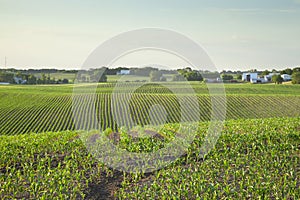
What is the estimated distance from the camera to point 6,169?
1051cm

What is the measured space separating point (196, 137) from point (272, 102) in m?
34.2

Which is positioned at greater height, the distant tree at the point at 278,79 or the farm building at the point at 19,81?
the distant tree at the point at 278,79

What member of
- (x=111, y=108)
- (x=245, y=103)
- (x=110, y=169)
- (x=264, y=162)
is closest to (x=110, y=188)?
(x=110, y=169)

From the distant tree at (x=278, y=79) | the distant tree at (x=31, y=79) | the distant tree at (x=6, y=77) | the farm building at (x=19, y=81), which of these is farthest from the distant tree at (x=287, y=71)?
the distant tree at (x=6, y=77)

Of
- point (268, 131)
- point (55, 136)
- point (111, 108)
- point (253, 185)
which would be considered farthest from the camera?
point (111, 108)

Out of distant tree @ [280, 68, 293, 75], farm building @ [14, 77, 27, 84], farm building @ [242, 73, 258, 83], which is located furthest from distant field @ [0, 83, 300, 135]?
distant tree @ [280, 68, 293, 75]

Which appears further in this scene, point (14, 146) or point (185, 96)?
point (185, 96)

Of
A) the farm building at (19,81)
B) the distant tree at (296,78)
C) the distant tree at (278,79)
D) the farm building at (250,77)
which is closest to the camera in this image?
the distant tree at (296,78)

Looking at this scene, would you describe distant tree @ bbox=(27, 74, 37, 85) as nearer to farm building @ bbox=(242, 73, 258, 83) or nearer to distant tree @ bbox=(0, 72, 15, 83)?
distant tree @ bbox=(0, 72, 15, 83)

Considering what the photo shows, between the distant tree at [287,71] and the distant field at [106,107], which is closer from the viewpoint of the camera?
the distant field at [106,107]

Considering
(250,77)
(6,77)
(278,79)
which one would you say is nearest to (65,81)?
(6,77)

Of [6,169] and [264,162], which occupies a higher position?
[264,162]

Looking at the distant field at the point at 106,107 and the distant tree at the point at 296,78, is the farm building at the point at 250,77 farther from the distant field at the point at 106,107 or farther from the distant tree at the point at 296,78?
the distant field at the point at 106,107

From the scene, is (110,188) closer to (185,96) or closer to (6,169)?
(6,169)
